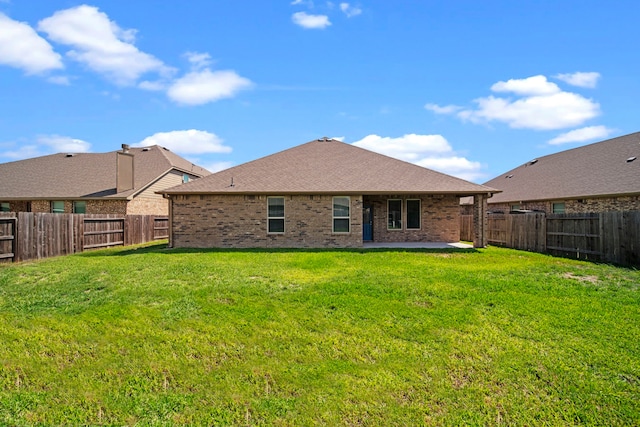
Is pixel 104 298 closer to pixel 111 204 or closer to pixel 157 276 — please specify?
pixel 157 276

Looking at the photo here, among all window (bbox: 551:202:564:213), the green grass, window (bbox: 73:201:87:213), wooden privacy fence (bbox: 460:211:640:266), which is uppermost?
window (bbox: 73:201:87:213)

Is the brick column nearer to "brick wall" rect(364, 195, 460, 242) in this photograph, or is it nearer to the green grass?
"brick wall" rect(364, 195, 460, 242)

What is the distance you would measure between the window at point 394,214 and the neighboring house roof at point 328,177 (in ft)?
5.17

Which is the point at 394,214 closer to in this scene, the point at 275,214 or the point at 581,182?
the point at 275,214

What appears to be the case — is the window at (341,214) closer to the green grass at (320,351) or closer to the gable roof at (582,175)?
the green grass at (320,351)

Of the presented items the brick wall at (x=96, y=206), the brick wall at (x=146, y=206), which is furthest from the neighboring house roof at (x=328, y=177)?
the brick wall at (x=96, y=206)

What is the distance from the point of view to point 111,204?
23.0 meters

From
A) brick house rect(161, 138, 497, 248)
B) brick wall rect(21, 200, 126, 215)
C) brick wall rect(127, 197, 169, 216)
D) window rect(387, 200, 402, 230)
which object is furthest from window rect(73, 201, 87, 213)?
window rect(387, 200, 402, 230)

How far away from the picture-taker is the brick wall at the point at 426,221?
1947cm

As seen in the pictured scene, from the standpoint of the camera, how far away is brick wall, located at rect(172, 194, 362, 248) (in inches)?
674

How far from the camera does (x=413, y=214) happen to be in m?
19.6

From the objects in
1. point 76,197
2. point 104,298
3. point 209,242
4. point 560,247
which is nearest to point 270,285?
point 104,298

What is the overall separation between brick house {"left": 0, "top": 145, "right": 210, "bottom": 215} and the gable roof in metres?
21.4

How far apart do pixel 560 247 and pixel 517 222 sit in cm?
278
